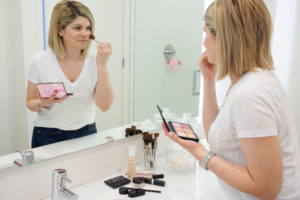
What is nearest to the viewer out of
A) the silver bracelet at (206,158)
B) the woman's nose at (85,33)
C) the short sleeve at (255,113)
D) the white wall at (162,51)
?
the short sleeve at (255,113)

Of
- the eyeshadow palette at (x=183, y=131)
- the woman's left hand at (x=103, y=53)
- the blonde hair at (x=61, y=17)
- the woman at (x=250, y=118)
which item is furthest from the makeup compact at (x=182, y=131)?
the blonde hair at (x=61, y=17)

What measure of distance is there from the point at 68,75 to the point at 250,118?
671mm

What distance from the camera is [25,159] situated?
958mm

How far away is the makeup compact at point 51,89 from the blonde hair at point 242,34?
58 centimetres

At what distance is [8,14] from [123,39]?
482 millimetres

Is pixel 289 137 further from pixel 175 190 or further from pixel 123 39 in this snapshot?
pixel 123 39

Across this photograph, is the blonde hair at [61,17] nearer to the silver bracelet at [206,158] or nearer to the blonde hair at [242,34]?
the blonde hair at [242,34]

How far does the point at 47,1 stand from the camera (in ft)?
3.17

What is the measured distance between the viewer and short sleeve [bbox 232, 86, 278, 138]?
27.5 inches

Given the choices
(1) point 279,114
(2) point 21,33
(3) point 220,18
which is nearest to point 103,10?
(2) point 21,33

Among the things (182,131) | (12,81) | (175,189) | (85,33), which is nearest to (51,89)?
(12,81)

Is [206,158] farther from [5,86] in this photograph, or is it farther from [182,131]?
[5,86]

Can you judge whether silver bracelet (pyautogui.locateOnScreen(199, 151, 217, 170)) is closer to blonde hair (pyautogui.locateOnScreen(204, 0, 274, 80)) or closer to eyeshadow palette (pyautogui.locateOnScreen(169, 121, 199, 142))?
eyeshadow palette (pyautogui.locateOnScreen(169, 121, 199, 142))

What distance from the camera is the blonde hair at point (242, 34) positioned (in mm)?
780
